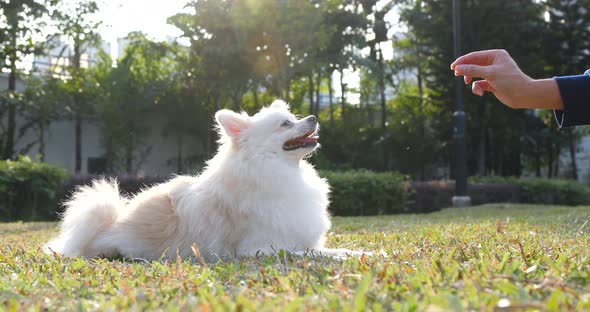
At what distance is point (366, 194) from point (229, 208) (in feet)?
35.1

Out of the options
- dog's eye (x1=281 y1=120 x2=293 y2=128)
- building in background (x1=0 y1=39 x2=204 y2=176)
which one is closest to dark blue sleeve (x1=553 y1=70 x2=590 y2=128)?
dog's eye (x1=281 y1=120 x2=293 y2=128)

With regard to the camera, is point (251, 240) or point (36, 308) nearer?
point (36, 308)

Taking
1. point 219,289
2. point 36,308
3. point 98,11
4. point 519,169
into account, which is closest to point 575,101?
point 219,289

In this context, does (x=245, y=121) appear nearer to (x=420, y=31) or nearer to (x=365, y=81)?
(x=420, y=31)

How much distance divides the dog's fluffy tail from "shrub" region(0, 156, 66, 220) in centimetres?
946

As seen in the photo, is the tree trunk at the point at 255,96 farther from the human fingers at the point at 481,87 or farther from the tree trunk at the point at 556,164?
the human fingers at the point at 481,87

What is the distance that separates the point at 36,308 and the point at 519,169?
32.9 m

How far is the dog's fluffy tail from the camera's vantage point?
489cm

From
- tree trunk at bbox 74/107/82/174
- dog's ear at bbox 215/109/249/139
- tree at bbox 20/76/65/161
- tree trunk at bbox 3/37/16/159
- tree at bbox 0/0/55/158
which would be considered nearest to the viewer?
dog's ear at bbox 215/109/249/139

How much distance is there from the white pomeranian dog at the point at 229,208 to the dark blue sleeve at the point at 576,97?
6.70ft

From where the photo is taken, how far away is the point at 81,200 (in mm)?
5090

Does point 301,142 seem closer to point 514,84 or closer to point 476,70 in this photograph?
point 476,70

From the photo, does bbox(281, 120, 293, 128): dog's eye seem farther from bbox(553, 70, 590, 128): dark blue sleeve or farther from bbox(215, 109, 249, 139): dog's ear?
bbox(553, 70, 590, 128): dark blue sleeve

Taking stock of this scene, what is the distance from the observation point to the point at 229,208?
15.4 ft
